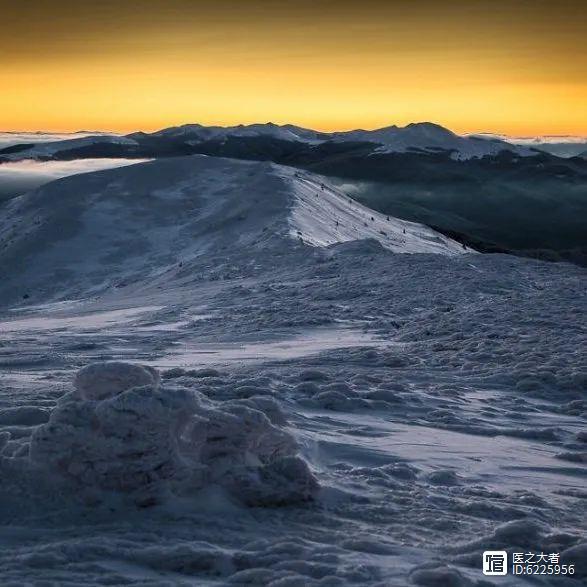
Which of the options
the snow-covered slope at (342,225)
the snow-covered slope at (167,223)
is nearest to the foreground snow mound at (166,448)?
the snow-covered slope at (167,223)

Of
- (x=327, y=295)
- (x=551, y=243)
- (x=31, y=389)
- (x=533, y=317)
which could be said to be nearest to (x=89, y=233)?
(x=327, y=295)

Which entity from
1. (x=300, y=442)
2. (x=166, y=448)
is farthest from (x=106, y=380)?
(x=300, y=442)

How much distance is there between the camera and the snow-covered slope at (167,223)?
28.1 m

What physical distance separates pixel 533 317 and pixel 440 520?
25.4ft

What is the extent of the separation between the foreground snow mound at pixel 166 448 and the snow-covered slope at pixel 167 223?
17.4m

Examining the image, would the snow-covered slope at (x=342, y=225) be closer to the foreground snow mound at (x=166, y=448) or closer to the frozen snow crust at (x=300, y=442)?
the frozen snow crust at (x=300, y=442)

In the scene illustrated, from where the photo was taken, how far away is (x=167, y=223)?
3394cm

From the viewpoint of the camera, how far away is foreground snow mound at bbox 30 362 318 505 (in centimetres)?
492

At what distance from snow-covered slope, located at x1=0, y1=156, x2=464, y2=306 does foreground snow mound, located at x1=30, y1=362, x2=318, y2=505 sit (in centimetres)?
1741

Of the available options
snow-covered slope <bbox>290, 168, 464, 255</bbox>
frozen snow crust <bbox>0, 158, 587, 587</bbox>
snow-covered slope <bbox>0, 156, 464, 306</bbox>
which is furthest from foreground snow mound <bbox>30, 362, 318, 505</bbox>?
snow-covered slope <bbox>290, 168, 464, 255</bbox>

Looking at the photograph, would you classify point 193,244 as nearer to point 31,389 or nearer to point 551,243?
point 31,389

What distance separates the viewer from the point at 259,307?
14.4 m

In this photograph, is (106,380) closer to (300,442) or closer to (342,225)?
(300,442)

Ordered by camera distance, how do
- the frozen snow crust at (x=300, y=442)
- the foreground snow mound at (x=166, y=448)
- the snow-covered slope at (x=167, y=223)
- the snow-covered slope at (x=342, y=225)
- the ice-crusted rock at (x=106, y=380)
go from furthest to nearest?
the snow-covered slope at (x=167, y=223) → the snow-covered slope at (x=342, y=225) → the ice-crusted rock at (x=106, y=380) → the foreground snow mound at (x=166, y=448) → the frozen snow crust at (x=300, y=442)
